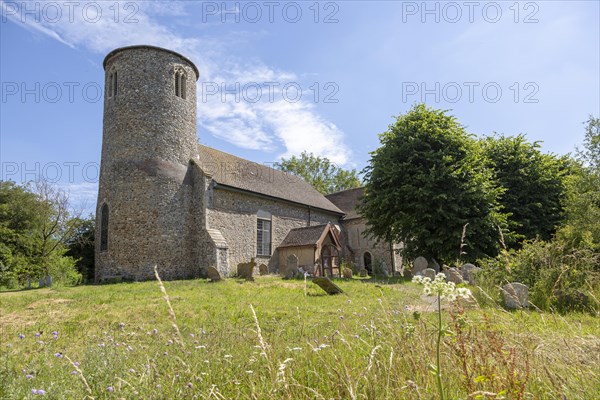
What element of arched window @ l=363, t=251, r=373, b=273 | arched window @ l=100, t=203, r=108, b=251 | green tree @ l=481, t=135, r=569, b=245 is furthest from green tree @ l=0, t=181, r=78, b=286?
green tree @ l=481, t=135, r=569, b=245

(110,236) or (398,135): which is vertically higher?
(398,135)

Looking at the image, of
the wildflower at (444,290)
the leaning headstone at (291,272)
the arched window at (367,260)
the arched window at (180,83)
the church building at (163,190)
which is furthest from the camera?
the arched window at (367,260)

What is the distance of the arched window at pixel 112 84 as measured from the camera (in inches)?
822

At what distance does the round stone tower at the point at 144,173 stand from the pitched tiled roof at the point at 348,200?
51.7 ft

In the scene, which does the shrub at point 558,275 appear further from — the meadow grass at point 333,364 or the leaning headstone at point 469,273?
the leaning headstone at point 469,273

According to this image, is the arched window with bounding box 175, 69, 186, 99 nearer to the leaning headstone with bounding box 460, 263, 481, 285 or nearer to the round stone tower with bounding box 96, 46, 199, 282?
the round stone tower with bounding box 96, 46, 199, 282

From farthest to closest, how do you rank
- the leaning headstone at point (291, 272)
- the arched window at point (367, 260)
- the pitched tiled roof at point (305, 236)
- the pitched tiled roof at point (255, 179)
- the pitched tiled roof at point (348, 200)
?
the pitched tiled roof at point (348, 200)
the arched window at point (367, 260)
the pitched tiled roof at point (305, 236)
the pitched tiled roof at point (255, 179)
the leaning headstone at point (291, 272)

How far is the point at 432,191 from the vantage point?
19.6 m

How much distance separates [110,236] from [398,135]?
16.7m

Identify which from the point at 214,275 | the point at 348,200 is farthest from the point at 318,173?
the point at 214,275

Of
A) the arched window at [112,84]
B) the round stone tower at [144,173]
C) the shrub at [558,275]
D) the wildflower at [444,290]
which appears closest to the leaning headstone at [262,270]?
the round stone tower at [144,173]

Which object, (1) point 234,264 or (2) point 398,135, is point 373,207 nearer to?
(2) point 398,135

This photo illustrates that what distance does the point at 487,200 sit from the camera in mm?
19953

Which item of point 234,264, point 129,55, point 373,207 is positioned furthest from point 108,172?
point 373,207
